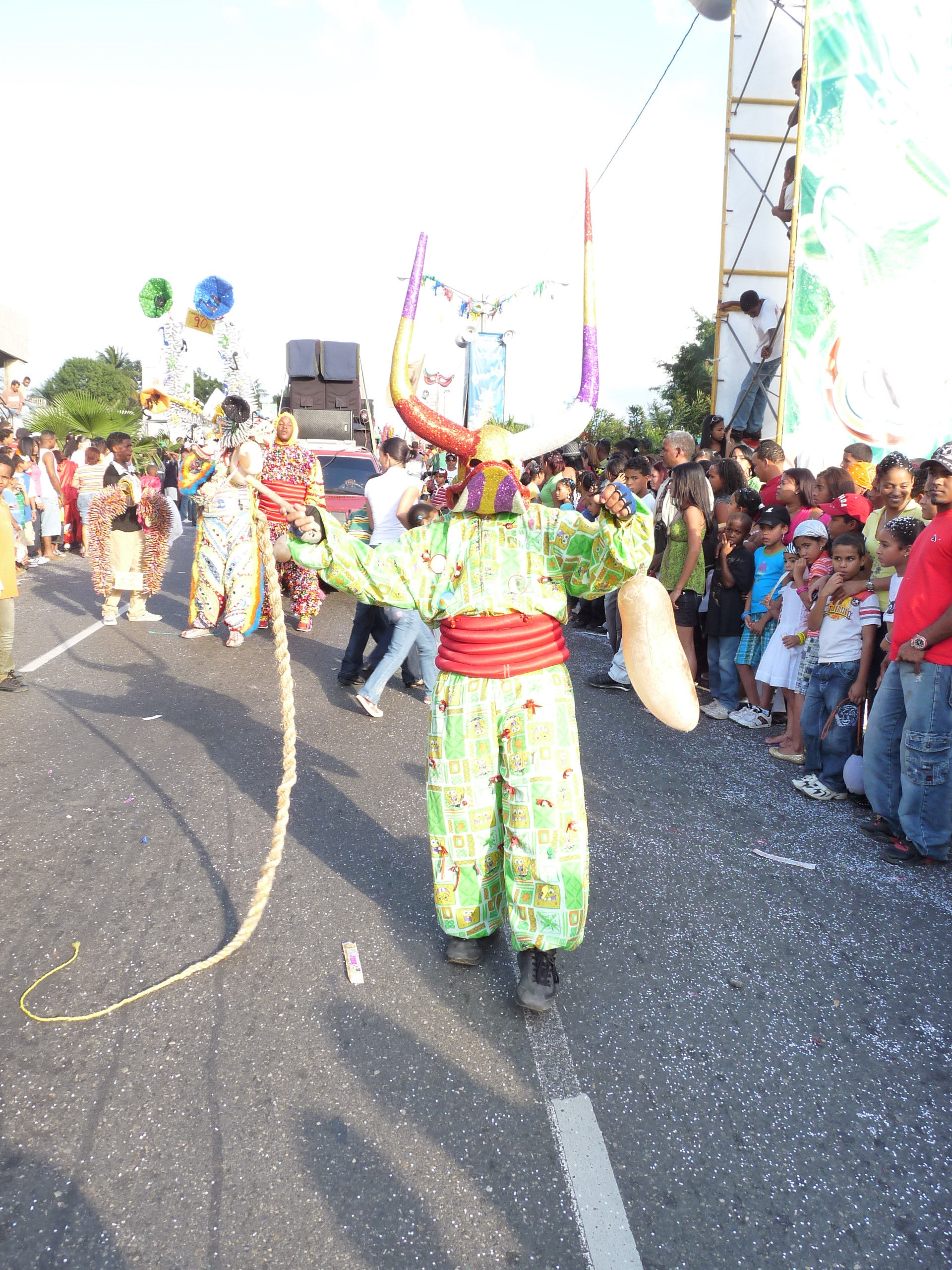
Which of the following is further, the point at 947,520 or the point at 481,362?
the point at 481,362

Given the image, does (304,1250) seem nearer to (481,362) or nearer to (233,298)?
(233,298)

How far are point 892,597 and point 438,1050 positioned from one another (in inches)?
139

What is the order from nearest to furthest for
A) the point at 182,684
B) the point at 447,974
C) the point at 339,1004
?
1. the point at 339,1004
2. the point at 447,974
3. the point at 182,684

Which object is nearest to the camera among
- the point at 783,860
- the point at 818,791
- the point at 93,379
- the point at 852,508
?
the point at 783,860

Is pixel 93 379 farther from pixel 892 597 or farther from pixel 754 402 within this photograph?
pixel 892 597

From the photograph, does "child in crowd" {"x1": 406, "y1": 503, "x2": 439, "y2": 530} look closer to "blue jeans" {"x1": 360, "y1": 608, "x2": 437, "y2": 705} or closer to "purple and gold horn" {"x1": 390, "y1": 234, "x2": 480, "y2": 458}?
"blue jeans" {"x1": 360, "y1": 608, "x2": 437, "y2": 705}

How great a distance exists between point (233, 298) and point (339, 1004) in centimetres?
1220

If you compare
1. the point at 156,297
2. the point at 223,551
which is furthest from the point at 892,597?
the point at 156,297

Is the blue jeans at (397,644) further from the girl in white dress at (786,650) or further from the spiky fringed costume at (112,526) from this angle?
the spiky fringed costume at (112,526)

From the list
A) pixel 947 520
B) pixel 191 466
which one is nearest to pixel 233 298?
pixel 191 466

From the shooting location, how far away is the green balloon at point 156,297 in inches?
714

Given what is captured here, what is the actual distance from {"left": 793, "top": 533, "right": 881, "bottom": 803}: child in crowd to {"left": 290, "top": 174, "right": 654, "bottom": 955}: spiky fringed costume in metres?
2.60

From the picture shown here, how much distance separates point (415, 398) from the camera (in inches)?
115

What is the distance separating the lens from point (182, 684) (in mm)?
6652
